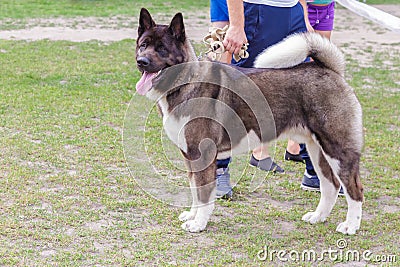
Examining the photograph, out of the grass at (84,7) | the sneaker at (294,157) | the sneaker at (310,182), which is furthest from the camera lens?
the grass at (84,7)

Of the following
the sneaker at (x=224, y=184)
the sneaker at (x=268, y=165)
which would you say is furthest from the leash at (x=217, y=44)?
the sneaker at (x=268, y=165)

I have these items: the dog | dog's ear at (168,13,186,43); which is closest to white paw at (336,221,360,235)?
the dog

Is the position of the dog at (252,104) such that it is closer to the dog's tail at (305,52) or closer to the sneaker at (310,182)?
the dog's tail at (305,52)

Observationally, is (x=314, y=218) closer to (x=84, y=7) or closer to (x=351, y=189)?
(x=351, y=189)

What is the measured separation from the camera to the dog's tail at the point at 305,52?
4195mm

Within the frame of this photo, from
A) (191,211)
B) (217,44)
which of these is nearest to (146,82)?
(217,44)

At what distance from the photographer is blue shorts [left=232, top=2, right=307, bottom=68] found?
15.8ft

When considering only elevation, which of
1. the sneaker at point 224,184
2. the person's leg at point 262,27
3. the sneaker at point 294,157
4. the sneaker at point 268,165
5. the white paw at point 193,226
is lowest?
the sneaker at point 294,157

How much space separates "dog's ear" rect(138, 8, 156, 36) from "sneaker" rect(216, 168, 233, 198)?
1.49 meters

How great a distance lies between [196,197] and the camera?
4.39m

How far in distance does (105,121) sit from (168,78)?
2874mm

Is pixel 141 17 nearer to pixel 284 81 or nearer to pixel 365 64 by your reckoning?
pixel 284 81

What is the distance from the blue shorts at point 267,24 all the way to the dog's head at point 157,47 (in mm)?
941

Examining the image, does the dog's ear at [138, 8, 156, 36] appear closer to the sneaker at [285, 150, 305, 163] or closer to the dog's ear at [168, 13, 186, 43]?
the dog's ear at [168, 13, 186, 43]
